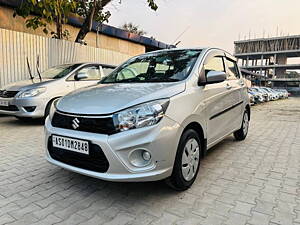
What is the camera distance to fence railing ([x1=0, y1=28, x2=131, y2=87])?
6.85 meters

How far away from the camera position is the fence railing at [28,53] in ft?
22.5

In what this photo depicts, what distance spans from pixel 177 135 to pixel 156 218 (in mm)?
769

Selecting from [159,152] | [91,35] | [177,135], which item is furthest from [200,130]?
[91,35]

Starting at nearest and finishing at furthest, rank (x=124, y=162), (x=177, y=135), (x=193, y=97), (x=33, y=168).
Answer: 1. (x=124, y=162)
2. (x=177, y=135)
3. (x=193, y=97)
4. (x=33, y=168)

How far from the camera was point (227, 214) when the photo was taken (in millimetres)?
2211

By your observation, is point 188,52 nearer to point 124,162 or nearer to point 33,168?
point 124,162

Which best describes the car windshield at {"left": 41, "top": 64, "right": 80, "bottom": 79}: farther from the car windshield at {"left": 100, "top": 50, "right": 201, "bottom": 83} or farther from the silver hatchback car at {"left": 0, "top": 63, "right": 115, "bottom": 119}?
the car windshield at {"left": 100, "top": 50, "right": 201, "bottom": 83}

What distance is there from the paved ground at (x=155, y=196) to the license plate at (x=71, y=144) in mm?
536

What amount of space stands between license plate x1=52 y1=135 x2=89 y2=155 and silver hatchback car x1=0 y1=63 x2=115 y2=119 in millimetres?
2586

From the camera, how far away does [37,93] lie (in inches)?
208

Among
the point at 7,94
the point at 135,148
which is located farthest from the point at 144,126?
the point at 7,94

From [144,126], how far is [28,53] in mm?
6714

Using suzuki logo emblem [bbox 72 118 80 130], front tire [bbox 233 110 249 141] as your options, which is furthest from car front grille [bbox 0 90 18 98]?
front tire [bbox 233 110 249 141]

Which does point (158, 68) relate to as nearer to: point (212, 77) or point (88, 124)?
point (212, 77)
